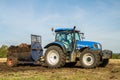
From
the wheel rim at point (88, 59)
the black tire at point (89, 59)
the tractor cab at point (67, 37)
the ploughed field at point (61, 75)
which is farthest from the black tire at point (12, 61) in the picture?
the wheel rim at point (88, 59)

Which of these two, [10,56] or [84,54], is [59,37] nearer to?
[84,54]

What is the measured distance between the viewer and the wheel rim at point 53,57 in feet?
69.1

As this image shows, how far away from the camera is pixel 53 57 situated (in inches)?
840

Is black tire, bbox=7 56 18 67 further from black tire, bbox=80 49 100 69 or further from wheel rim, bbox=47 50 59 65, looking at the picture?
black tire, bbox=80 49 100 69

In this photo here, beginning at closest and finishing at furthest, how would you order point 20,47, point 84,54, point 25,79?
point 25,79, point 84,54, point 20,47

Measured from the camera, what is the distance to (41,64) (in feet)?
74.7

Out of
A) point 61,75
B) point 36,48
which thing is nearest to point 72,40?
point 36,48

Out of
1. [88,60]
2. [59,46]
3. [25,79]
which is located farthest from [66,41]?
[25,79]

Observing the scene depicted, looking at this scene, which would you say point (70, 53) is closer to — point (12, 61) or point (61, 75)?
point (12, 61)

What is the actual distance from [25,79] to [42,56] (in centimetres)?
960

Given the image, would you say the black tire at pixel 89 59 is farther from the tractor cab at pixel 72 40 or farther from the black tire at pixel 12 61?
the black tire at pixel 12 61

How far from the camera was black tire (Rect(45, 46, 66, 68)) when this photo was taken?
20.7 meters

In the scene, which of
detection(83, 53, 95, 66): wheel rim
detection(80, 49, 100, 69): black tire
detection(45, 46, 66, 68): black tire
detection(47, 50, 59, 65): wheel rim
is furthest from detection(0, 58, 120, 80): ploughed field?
detection(47, 50, 59, 65): wheel rim

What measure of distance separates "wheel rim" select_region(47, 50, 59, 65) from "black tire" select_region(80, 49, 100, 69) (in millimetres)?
1791
